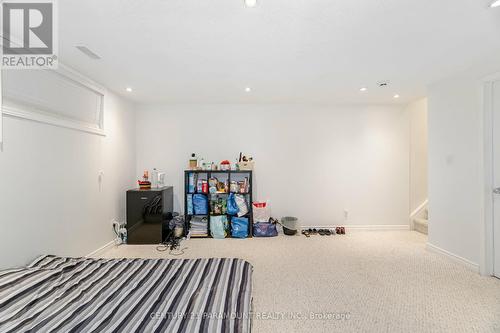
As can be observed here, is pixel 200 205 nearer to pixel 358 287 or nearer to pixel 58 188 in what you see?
pixel 58 188

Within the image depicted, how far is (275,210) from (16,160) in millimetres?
3515

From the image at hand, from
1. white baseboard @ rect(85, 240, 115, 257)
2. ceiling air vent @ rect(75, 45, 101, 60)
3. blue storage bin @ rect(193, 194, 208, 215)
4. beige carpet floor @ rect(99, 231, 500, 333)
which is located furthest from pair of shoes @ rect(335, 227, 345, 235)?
ceiling air vent @ rect(75, 45, 101, 60)

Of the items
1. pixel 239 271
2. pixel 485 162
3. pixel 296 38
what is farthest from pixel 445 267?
pixel 296 38

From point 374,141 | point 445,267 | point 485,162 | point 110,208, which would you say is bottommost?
point 445,267

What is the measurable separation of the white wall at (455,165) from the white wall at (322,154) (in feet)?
3.62

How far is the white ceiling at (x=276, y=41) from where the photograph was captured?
1.60 metres

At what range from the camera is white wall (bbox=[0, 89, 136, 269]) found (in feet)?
6.37

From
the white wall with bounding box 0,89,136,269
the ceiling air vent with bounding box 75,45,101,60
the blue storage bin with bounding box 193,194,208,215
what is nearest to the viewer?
the white wall with bounding box 0,89,136,269

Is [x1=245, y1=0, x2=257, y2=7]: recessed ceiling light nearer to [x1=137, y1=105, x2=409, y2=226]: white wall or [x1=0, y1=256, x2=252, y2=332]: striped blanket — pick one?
[x1=0, y1=256, x2=252, y2=332]: striped blanket

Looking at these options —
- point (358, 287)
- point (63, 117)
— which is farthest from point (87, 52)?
point (358, 287)

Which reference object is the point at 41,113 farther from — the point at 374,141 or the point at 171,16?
the point at 374,141

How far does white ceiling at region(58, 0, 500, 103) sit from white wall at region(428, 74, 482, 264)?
300 millimetres

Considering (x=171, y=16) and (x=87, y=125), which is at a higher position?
(x=171, y=16)

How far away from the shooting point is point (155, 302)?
153 centimetres
